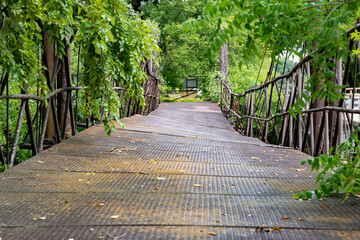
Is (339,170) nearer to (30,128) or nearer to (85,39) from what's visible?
(85,39)

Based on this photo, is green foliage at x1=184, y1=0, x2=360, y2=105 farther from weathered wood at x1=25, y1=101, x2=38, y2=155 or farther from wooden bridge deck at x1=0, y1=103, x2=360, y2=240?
weathered wood at x1=25, y1=101, x2=38, y2=155

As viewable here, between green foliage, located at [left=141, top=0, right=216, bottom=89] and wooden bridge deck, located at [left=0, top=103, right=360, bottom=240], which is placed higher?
green foliage, located at [left=141, top=0, right=216, bottom=89]

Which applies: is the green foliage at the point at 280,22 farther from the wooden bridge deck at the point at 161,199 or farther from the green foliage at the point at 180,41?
the green foliage at the point at 180,41

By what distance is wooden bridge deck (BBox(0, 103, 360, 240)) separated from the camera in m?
1.88

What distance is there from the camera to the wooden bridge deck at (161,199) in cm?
188

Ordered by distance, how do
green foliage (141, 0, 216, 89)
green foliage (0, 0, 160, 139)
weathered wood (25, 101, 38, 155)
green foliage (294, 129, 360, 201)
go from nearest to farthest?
1. green foliage (294, 129, 360, 201)
2. green foliage (0, 0, 160, 139)
3. weathered wood (25, 101, 38, 155)
4. green foliage (141, 0, 216, 89)

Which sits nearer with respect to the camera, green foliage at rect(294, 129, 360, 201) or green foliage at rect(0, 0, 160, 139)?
green foliage at rect(294, 129, 360, 201)

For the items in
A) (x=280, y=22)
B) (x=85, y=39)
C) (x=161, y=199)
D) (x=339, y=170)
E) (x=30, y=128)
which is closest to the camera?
(x=280, y=22)

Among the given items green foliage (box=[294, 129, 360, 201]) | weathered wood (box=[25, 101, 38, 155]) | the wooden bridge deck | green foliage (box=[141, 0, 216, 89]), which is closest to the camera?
the wooden bridge deck

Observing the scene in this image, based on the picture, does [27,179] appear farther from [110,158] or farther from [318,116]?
[318,116]

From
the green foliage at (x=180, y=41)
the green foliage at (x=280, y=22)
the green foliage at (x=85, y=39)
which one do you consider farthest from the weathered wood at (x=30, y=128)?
the green foliage at (x=180, y=41)

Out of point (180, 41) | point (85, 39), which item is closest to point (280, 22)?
point (85, 39)

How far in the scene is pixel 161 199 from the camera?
2.42m

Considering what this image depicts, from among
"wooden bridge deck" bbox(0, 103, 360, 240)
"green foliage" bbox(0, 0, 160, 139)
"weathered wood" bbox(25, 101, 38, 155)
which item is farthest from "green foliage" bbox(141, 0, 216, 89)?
"wooden bridge deck" bbox(0, 103, 360, 240)
